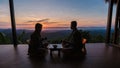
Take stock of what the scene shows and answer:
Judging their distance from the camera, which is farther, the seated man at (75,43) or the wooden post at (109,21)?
the wooden post at (109,21)

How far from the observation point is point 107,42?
340 inches

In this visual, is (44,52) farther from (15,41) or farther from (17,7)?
(17,7)

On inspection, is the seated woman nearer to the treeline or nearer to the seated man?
the seated man

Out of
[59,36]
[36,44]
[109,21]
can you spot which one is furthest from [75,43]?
[59,36]

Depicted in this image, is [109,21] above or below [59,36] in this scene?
above

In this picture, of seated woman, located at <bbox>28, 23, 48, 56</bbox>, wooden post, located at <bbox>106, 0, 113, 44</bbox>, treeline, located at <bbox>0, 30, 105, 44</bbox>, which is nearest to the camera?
seated woman, located at <bbox>28, 23, 48, 56</bbox>

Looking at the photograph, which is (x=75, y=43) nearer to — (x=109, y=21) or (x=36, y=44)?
(x=36, y=44)

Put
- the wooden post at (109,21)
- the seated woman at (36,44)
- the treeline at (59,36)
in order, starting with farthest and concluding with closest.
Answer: the treeline at (59,36), the wooden post at (109,21), the seated woman at (36,44)

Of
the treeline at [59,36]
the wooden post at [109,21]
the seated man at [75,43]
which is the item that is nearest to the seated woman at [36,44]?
the seated man at [75,43]

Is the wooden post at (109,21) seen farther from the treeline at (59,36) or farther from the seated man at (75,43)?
the seated man at (75,43)

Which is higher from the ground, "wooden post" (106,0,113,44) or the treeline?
"wooden post" (106,0,113,44)

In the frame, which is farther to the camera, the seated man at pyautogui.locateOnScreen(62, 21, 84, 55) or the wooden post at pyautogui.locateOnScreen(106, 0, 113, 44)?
the wooden post at pyautogui.locateOnScreen(106, 0, 113, 44)

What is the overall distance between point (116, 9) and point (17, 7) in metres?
4.29

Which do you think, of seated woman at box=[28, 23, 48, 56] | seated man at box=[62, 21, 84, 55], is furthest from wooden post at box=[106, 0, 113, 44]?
seated woman at box=[28, 23, 48, 56]
